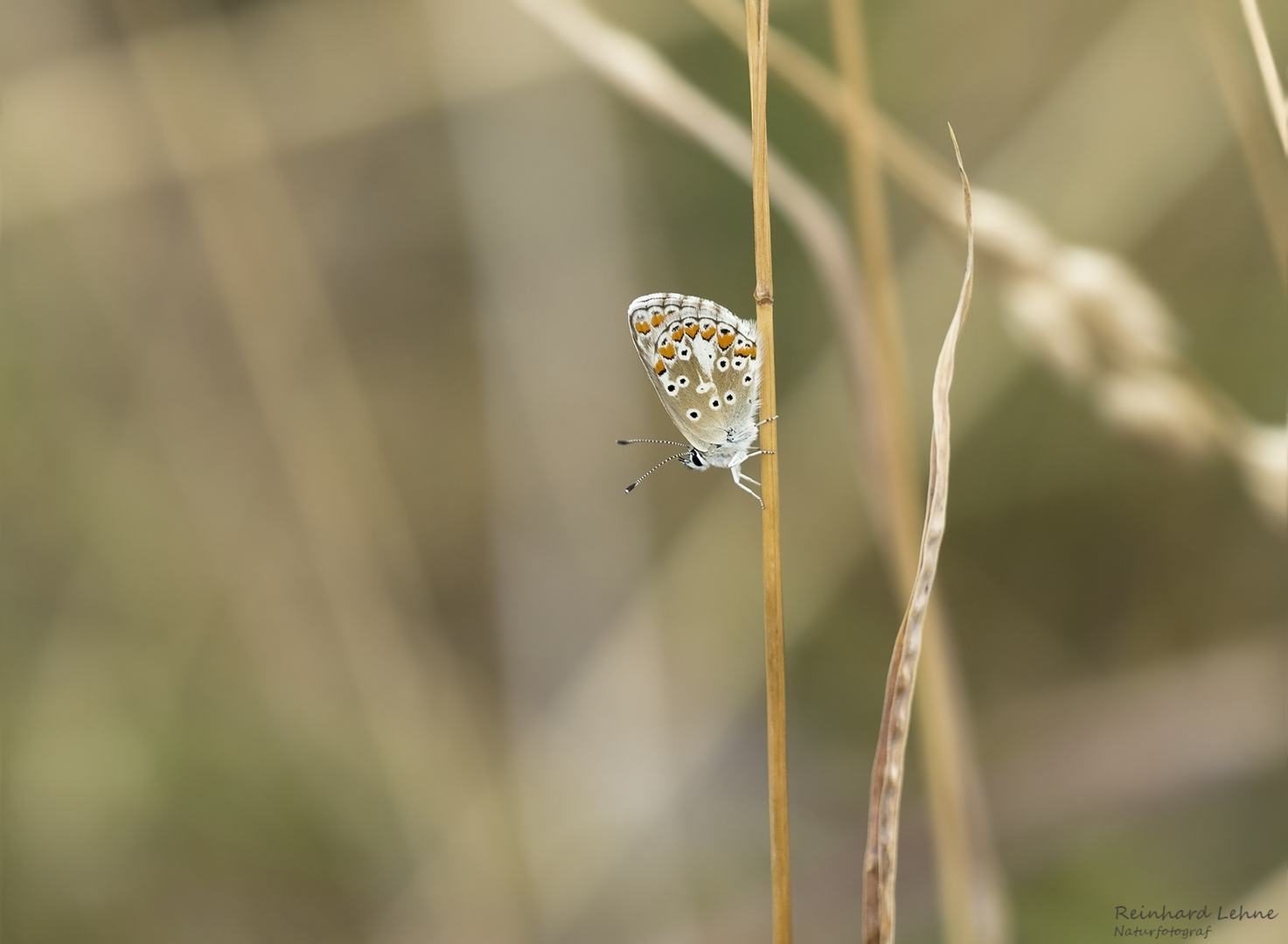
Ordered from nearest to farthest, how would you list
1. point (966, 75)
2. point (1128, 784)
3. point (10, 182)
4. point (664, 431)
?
point (1128, 784)
point (10, 182)
point (966, 75)
point (664, 431)

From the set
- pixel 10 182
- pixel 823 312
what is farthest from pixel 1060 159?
pixel 10 182

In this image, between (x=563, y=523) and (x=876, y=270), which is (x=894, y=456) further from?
(x=563, y=523)

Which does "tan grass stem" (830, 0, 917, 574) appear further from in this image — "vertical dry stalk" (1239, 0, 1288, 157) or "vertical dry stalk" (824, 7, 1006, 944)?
"vertical dry stalk" (1239, 0, 1288, 157)

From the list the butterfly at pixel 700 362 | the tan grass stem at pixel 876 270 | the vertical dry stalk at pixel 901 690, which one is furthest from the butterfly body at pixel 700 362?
the vertical dry stalk at pixel 901 690

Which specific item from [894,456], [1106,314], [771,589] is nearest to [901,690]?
[771,589]

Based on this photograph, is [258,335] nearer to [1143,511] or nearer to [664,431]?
[664,431]

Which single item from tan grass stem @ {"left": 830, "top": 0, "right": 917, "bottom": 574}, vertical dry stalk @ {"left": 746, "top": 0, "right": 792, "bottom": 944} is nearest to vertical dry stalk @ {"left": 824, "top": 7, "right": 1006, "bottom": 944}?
tan grass stem @ {"left": 830, "top": 0, "right": 917, "bottom": 574}

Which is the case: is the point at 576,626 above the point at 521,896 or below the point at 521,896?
above

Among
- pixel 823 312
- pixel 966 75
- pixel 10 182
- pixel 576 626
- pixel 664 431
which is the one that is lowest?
pixel 576 626
